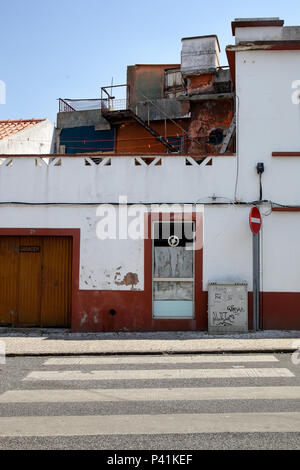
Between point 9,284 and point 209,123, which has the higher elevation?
point 209,123

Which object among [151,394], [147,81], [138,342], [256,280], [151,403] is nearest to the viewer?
[151,403]

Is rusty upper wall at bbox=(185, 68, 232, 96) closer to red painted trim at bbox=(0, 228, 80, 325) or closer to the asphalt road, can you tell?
red painted trim at bbox=(0, 228, 80, 325)

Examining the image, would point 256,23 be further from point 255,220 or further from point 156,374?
point 156,374

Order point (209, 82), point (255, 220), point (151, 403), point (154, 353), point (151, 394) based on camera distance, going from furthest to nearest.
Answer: point (209, 82) < point (255, 220) < point (154, 353) < point (151, 394) < point (151, 403)

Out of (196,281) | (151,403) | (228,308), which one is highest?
(196,281)

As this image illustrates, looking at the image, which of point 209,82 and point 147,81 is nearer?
point 209,82

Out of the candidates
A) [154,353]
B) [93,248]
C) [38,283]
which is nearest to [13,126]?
[38,283]

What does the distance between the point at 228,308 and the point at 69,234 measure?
420 centimetres

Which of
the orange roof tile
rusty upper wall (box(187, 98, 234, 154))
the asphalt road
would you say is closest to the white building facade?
the asphalt road

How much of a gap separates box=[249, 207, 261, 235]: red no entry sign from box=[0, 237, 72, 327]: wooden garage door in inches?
176

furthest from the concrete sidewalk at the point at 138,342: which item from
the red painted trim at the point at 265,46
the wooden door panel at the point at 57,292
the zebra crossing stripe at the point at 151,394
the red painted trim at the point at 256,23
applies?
the red painted trim at the point at 256,23

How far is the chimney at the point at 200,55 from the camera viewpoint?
24.4 meters

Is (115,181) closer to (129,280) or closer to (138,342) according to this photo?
(129,280)

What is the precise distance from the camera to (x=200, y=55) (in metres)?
24.8
